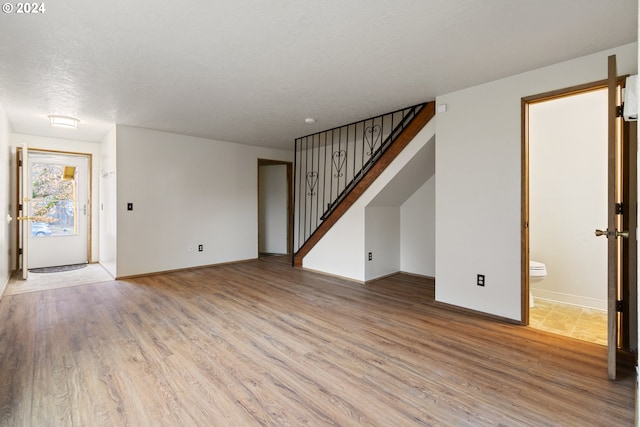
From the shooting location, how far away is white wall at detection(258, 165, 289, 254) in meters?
6.76

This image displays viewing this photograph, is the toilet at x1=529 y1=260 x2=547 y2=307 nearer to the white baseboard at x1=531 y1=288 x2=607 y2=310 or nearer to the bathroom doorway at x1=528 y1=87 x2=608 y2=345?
the bathroom doorway at x1=528 y1=87 x2=608 y2=345

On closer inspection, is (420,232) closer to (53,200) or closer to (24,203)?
(24,203)

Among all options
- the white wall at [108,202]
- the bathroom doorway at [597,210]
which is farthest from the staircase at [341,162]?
the white wall at [108,202]

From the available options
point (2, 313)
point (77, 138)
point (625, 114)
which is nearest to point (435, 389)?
point (625, 114)

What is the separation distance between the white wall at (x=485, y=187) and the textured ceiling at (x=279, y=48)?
0.54ft

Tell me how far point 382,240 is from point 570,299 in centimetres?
230

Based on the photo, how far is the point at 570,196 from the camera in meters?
3.47

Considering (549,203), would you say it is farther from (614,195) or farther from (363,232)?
(363,232)

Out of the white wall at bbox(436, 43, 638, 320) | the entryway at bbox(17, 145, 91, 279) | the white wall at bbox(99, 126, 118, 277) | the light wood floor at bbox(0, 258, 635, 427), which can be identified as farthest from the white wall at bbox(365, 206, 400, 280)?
the entryway at bbox(17, 145, 91, 279)

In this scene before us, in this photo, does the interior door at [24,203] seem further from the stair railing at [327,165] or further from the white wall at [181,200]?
the stair railing at [327,165]

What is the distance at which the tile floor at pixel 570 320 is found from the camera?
103 inches

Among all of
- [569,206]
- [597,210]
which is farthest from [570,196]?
[597,210]

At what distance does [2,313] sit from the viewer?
3.07 meters

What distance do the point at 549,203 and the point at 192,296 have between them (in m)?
4.47
